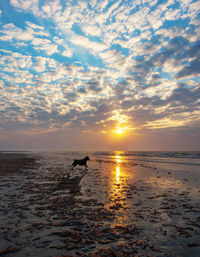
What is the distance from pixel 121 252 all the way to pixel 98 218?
239 cm

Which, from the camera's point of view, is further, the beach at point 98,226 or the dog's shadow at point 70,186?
the dog's shadow at point 70,186

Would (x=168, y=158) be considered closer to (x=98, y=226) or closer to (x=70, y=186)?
(x=70, y=186)

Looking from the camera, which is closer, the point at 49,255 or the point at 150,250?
the point at 49,255

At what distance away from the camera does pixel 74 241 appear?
15.5 ft

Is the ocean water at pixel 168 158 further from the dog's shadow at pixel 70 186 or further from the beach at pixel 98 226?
the beach at pixel 98 226

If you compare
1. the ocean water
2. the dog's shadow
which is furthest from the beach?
the ocean water

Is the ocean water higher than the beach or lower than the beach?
lower

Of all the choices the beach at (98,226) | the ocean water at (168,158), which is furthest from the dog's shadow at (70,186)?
the ocean water at (168,158)

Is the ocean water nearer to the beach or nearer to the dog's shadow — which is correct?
the dog's shadow

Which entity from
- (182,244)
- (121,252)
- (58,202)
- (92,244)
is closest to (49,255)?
(92,244)

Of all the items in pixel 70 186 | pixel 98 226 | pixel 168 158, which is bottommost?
pixel 168 158

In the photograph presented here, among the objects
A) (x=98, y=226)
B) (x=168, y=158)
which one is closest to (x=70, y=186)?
(x=98, y=226)

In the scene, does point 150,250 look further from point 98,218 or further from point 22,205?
point 22,205

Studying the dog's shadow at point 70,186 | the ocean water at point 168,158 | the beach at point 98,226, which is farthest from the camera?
the ocean water at point 168,158
